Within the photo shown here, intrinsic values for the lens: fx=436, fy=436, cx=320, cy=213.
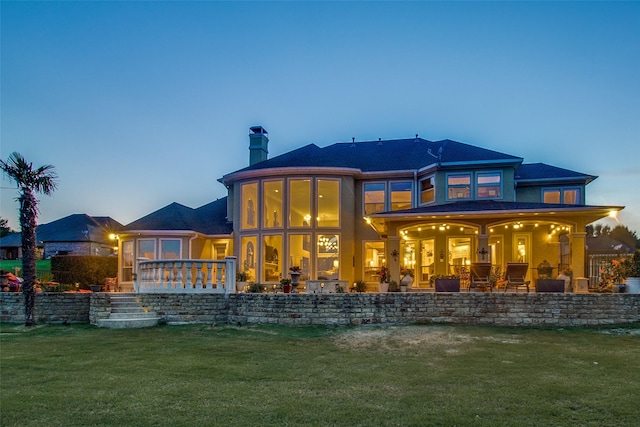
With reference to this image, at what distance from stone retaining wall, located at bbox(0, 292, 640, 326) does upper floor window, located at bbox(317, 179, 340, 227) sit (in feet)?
20.9

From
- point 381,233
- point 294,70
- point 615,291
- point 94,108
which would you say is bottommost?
point 615,291

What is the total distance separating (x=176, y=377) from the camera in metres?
7.45

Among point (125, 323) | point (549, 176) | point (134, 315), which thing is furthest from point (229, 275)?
point (549, 176)

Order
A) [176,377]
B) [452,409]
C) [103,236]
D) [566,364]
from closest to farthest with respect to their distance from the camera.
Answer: [452,409], [176,377], [566,364], [103,236]

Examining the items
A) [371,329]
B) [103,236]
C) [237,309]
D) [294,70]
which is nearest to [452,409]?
[371,329]

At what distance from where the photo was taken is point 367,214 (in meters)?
19.6

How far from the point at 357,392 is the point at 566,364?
14.0ft

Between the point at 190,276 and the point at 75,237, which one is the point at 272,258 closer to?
the point at 190,276

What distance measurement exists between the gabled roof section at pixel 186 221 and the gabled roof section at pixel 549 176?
14189mm

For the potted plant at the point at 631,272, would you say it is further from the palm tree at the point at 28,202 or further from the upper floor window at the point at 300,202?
the palm tree at the point at 28,202

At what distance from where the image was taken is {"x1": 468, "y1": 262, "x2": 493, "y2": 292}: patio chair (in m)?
13.9

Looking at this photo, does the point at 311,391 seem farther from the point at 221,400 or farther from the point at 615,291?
the point at 615,291

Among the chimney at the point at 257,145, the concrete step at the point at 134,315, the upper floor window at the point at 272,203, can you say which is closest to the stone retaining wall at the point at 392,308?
the concrete step at the point at 134,315

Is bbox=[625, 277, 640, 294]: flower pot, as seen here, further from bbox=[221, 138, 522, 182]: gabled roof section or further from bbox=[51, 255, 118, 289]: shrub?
bbox=[51, 255, 118, 289]: shrub
